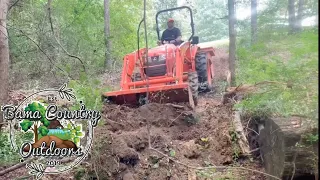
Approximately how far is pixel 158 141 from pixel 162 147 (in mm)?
204

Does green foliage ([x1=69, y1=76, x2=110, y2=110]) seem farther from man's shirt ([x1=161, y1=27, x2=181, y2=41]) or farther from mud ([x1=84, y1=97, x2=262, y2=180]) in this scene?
man's shirt ([x1=161, y1=27, x2=181, y2=41])

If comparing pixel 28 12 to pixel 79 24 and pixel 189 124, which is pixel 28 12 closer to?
pixel 79 24

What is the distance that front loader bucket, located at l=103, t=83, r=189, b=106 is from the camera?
570cm

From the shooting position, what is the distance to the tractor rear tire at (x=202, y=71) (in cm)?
841

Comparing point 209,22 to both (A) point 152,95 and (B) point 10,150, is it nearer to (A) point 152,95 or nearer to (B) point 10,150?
(A) point 152,95

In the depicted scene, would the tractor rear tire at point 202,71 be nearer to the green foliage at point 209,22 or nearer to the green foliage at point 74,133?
the green foliage at point 74,133

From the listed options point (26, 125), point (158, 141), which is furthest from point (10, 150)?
point (158, 141)

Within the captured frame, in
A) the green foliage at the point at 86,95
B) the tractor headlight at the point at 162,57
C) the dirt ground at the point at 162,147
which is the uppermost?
the tractor headlight at the point at 162,57

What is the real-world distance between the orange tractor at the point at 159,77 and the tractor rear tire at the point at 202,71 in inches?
22.5

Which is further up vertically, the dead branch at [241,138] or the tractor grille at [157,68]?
the tractor grille at [157,68]

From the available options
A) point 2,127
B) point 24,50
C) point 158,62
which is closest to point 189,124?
point 158,62

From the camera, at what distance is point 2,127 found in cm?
468

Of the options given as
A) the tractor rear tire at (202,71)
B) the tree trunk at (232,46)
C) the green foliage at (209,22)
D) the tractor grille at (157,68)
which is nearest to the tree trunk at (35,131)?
the tractor grille at (157,68)

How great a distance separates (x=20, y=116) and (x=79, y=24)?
345 inches
